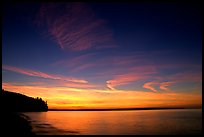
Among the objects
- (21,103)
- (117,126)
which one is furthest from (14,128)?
(21,103)

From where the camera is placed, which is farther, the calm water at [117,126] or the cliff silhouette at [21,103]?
the cliff silhouette at [21,103]

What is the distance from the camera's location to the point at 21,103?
95312 millimetres

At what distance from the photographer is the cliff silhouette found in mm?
80912

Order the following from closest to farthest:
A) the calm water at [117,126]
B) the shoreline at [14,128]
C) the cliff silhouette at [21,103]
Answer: the shoreline at [14,128] → the calm water at [117,126] → the cliff silhouette at [21,103]

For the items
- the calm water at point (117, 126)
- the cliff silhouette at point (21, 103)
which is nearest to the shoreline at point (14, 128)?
the calm water at point (117, 126)

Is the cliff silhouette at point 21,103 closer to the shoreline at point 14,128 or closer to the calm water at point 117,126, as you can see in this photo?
the calm water at point 117,126

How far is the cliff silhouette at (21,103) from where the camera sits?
80.9 m

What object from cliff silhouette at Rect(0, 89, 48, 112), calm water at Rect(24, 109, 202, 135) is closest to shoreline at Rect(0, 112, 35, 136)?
calm water at Rect(24, 109, 202, 135)

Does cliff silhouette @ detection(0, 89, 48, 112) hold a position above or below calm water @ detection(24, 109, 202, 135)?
above

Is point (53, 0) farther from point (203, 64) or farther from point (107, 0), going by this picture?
point (203, 64)

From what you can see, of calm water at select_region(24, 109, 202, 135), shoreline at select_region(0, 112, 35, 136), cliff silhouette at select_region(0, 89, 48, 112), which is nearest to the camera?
shoreline at select_region(0, 112, 35, 136)

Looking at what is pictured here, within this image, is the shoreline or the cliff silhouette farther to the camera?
the cliff silhouette

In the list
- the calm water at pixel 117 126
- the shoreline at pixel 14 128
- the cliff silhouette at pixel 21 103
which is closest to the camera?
the shoreline at pixel 14 128

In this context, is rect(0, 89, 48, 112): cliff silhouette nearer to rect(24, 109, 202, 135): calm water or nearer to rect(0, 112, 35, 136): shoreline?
rect(24, 109, 202, 135): calm water
